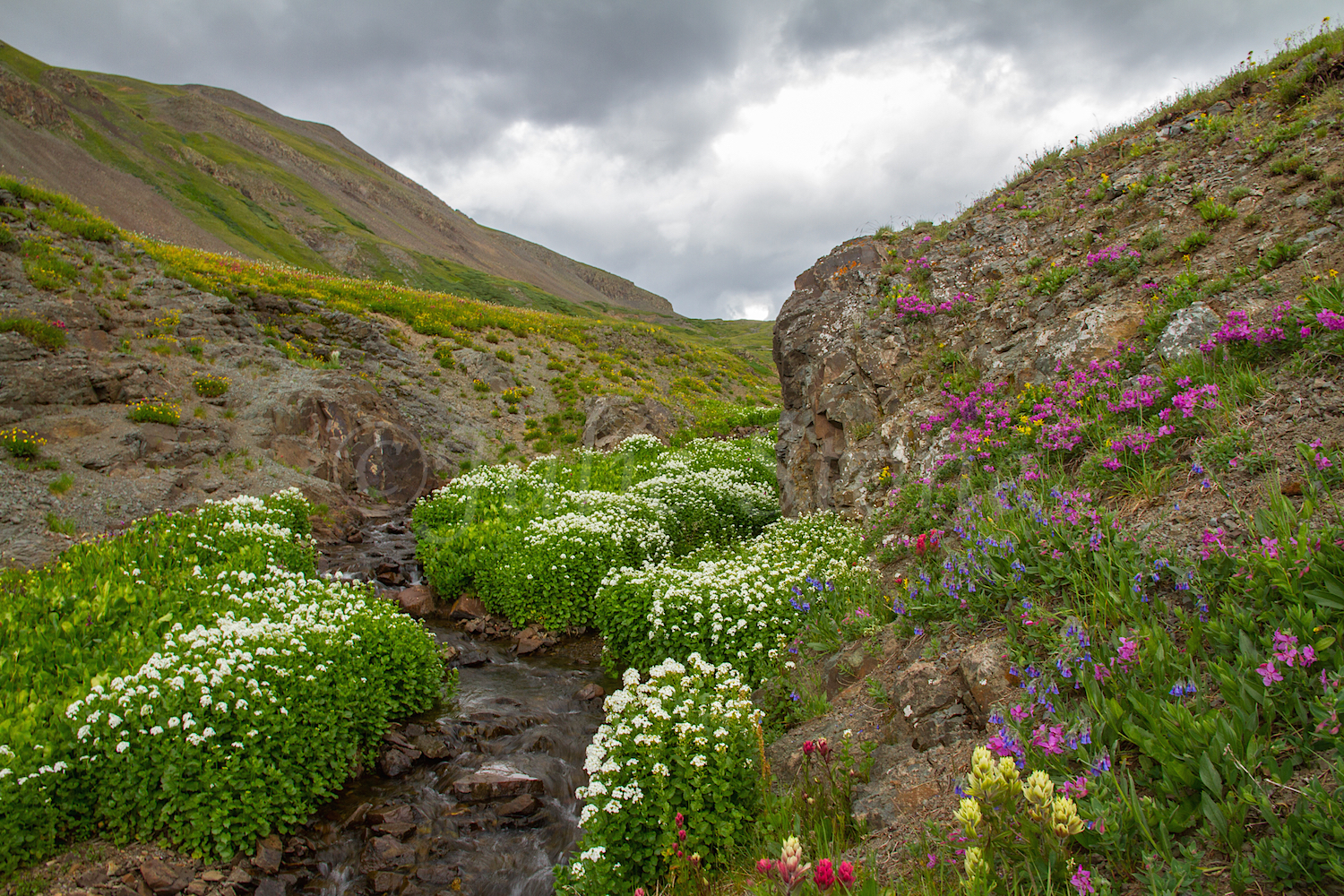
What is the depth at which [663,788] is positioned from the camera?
16.6 ft

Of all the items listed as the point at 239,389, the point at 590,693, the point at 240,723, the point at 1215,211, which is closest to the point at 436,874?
the point at 240,723

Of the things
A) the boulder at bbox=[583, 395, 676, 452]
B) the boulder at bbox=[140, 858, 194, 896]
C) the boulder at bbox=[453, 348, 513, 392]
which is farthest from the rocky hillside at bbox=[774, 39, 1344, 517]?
the boulder at bbox=[453, 348, 513, 392]

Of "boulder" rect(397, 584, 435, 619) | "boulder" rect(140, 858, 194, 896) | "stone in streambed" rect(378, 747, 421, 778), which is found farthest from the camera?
"boulder" rect(397, 584, 435, 619)

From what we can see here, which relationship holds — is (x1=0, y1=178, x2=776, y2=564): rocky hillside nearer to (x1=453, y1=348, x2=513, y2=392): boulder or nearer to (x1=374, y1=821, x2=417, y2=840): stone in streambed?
(x1=453, y1=348, x2=513, y2=392): boulder

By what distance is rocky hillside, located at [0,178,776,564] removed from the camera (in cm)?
1504

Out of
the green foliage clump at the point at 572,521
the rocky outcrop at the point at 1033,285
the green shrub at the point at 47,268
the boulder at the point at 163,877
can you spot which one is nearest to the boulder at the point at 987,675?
the rocky outcrop at the point at 1033,285

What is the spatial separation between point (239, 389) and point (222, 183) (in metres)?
98.0

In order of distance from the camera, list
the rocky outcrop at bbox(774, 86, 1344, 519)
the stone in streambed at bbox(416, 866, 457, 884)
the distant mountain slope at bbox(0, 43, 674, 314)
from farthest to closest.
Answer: the distant mountain slope at bbox(0, 43, 674, 314) < the rocky outcrop at bbox(774, 86, 1344, 519) < the stone in streambed at bbox(416, 866, 457, 884)

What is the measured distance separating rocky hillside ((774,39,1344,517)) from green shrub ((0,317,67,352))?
2081 cm

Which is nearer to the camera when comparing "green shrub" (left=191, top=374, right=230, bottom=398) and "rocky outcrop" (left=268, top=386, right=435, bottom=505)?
"rocky outcrop" (left=268, top=386, right=435, bottom=505)

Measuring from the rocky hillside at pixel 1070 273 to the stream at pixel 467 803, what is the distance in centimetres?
621

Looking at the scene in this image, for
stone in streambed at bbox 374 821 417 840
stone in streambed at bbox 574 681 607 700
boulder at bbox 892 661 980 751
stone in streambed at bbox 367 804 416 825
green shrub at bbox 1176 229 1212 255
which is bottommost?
stone in streambed at bbox 374 821 417 840

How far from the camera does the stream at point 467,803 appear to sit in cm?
600

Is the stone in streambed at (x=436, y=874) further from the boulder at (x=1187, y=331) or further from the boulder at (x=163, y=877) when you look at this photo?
the boulder at (x=1187, y=331)
